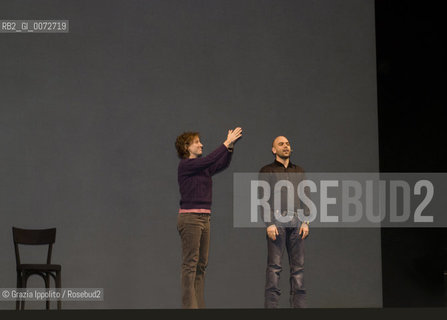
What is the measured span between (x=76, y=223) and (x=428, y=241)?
3197 mm

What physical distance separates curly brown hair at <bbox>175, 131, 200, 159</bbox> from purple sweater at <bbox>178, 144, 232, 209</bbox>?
85 mm

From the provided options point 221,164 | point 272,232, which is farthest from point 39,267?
point 272,232

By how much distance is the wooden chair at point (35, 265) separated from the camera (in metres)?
4.57

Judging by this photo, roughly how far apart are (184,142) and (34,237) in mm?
1535

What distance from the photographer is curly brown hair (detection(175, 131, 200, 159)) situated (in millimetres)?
4887

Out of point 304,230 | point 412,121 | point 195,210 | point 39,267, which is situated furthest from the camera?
A: point 412,121

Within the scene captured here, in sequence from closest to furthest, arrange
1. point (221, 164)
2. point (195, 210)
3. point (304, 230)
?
point (195, 210)
point (304, 230)
point (221, 164)

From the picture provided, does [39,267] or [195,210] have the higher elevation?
[195,210]

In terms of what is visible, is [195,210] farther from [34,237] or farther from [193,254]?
[34,237]

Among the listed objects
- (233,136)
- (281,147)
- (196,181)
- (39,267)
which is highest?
(233,136)

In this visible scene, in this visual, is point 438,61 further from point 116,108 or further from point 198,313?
point 198,313

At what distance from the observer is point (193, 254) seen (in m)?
4.62

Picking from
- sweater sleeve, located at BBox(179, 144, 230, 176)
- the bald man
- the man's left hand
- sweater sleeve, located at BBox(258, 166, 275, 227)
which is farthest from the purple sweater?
the man's left hand

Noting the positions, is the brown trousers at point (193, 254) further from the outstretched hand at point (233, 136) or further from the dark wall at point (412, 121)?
the dark wall at point (412, 121)
